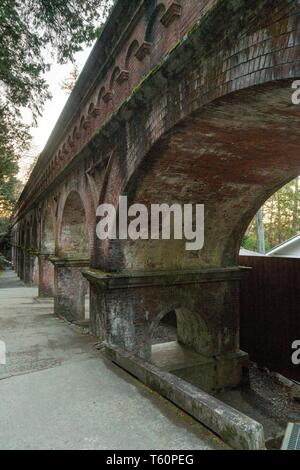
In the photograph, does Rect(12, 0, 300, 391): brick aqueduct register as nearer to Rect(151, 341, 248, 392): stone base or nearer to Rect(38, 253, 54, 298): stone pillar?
Rect(151, 341, 248, 392): stone base

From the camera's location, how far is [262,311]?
7961mm

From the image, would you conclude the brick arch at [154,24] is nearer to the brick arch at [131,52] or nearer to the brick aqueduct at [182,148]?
the brick aqueduct at [182,148]

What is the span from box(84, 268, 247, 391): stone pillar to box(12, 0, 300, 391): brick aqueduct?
0.02 m

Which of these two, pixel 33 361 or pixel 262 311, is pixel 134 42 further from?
pixel 262 311

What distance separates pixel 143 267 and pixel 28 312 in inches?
202

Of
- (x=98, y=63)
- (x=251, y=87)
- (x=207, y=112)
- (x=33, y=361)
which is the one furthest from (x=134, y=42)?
(x=33, y=361)

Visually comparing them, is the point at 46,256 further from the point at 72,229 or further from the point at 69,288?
the point at 69,288

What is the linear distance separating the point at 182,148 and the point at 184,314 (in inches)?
173

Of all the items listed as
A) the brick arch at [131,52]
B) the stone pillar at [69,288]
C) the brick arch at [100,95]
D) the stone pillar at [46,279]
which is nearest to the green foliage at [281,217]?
the stone pillar at [46,279]

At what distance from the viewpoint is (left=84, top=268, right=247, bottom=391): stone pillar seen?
233 inches

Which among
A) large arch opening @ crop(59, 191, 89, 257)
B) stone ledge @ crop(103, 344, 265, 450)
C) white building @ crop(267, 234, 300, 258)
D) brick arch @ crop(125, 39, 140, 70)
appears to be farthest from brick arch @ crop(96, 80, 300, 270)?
large arch opening @ crop(59, 191, 89, 257)

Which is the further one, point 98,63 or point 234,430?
point 98,63

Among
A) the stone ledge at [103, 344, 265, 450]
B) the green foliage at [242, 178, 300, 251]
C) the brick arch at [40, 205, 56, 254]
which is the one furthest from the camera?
the green foliage at [242, 178, 300, 251]

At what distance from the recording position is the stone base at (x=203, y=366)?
6789mm
